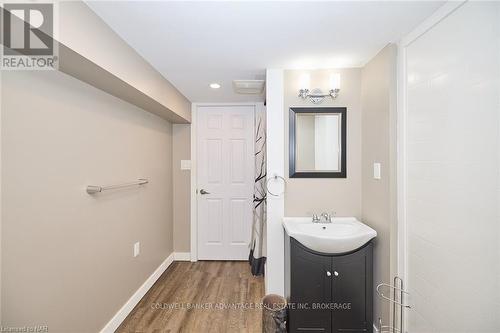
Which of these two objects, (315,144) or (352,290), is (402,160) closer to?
(315,144)

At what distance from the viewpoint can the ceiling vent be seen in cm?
233

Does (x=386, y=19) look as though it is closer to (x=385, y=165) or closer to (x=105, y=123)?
(x=385, y=165)

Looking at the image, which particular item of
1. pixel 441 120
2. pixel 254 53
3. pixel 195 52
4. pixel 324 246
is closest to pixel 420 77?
pixel 441 120

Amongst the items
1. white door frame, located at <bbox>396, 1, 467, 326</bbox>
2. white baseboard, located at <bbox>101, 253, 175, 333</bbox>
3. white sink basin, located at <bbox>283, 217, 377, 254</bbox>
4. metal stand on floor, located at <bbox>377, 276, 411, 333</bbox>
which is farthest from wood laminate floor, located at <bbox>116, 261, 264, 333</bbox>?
white door frame, located at <bbox>396, 1, 467, 326</bbox>

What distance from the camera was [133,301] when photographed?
7.18 ft

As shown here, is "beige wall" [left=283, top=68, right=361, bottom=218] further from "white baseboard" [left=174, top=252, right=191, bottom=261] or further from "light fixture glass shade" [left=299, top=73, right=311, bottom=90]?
"white baseboard" [left=174, top=252, right=191, bottom=261]

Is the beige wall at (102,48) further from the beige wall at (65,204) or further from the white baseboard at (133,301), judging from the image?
the white baseboard at (133,301)

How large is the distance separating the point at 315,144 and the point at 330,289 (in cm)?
120

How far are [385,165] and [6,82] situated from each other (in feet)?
7.50

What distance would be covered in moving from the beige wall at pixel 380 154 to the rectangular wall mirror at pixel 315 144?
0.74 feet

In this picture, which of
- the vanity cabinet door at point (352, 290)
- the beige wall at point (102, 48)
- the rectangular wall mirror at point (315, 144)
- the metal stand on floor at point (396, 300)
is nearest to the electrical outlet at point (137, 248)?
the beige wall at point (102, 48)

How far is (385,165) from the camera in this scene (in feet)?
5.69

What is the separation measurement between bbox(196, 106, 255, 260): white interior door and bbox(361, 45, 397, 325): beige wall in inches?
62.0

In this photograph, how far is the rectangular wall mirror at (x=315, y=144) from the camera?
→ 6.97 feet
